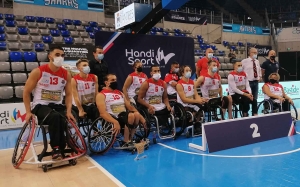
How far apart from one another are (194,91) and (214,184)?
2096 mm

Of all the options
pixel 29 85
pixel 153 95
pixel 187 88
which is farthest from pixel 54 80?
pixel 187 88

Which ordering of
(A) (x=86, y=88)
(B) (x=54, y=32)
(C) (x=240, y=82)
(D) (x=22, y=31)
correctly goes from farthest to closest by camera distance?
1. (B) (x=54, y=32)
2. (D) (x=22, y=31)
3. (C) (x=240, y=82)
4. (A) (x=86, y=88)

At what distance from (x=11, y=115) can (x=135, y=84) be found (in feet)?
9.05

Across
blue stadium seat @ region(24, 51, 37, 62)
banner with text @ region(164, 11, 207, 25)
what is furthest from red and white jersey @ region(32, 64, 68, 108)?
banner with text @ region(164, 11, 207, 25)

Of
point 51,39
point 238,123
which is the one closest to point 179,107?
point 238,123

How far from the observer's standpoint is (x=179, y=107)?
3.84 meters

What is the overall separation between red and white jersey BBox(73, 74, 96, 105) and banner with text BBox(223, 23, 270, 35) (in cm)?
1195

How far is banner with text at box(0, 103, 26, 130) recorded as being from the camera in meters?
5.06

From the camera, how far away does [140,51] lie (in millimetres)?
5453

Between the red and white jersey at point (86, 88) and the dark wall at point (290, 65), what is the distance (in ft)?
40.7

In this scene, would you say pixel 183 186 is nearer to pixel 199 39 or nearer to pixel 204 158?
pixel 204 158

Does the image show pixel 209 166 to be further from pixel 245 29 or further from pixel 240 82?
pixel 245 29

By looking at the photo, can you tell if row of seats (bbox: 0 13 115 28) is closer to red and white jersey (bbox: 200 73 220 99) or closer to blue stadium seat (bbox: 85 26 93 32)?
blue stadium seat (bbox: 85 26 93 32)

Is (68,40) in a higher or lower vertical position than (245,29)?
lower
